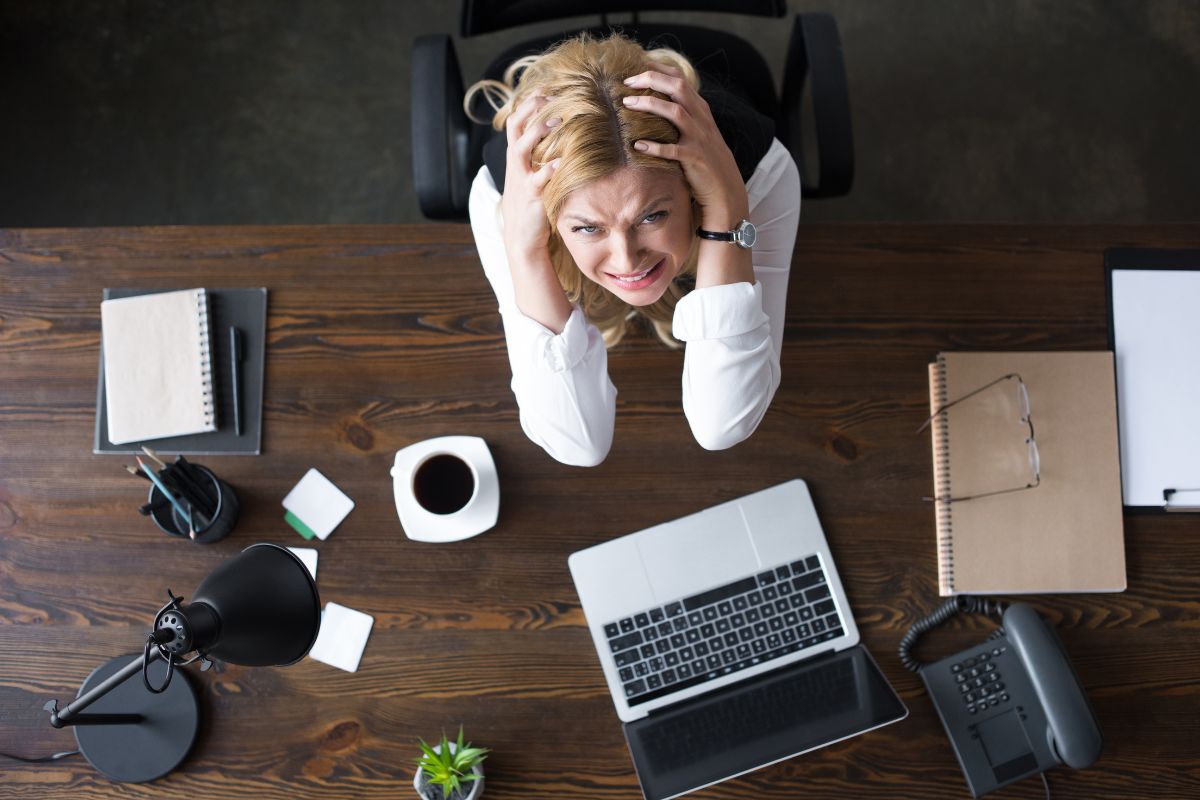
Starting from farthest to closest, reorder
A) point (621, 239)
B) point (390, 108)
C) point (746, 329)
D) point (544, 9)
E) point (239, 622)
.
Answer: point (390, 108) → point (544, 9) → point (746, 329) → point (621, 239) → point (239, 622)

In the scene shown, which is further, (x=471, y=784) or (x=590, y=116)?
(x=471, y=784)

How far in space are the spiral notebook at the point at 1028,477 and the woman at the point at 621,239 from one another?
11.3 inches

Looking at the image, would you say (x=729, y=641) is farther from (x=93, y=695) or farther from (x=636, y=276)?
(x=93, y=695)

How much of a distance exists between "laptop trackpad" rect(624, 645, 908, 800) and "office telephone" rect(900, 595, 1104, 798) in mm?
86

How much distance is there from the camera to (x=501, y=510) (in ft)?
3.99

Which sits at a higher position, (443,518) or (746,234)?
(746,234)

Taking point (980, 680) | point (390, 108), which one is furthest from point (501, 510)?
point (390, 108)

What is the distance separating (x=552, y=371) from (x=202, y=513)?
511mm

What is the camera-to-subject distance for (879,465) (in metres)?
1.22

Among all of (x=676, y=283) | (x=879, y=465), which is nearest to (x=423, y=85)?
(x=676, y=283)

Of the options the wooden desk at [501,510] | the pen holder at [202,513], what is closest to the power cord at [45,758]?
the wooden desk at [501,510]

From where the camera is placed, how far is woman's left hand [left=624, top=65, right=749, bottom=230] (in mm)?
930

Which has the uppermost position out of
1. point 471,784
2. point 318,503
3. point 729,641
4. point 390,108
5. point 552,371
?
point 390,108

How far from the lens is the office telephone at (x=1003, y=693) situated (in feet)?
3.58
